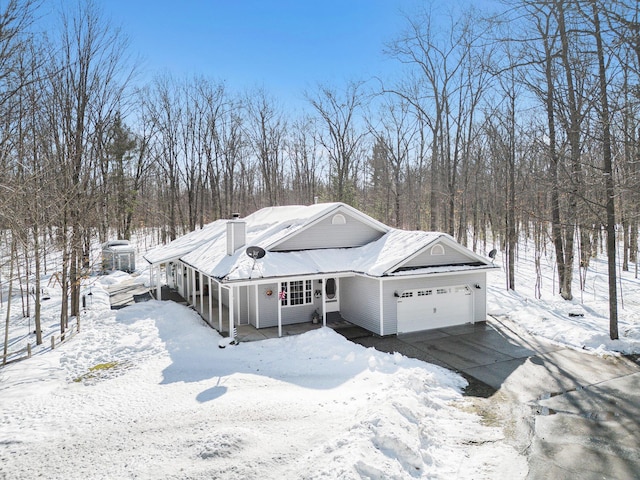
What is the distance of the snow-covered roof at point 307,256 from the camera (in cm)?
1269

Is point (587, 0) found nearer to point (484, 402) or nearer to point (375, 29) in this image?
point (484, 402)

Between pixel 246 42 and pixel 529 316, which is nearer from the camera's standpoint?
pixel 529 316

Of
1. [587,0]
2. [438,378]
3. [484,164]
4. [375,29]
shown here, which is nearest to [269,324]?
[438,378]

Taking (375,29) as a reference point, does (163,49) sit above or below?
below

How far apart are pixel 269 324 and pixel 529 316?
9.39 metres

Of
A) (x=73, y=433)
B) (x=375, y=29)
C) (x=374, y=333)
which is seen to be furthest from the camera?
(x=375, y=29)

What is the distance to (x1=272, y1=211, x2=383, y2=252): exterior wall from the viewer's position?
14750 mm

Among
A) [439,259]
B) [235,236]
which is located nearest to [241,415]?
[235,236]

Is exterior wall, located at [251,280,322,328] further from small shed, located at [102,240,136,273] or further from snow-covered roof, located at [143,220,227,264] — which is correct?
small shed, located at [102,240,136,273]

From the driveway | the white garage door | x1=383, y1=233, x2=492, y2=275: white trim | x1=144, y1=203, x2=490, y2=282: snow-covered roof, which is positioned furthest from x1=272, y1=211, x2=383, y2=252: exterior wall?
the driveway

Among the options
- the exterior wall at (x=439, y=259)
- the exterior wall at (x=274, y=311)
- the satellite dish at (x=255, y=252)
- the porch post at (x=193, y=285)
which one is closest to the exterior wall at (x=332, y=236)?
the exterior wall at (x=274, y=311)

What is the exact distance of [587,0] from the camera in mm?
7434

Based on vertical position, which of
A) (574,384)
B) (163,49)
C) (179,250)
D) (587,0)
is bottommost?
(574,384)

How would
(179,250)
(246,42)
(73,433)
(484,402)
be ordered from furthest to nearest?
1. (179,250)
2. (246,42)
3. (484,402)
4. (73,433)
